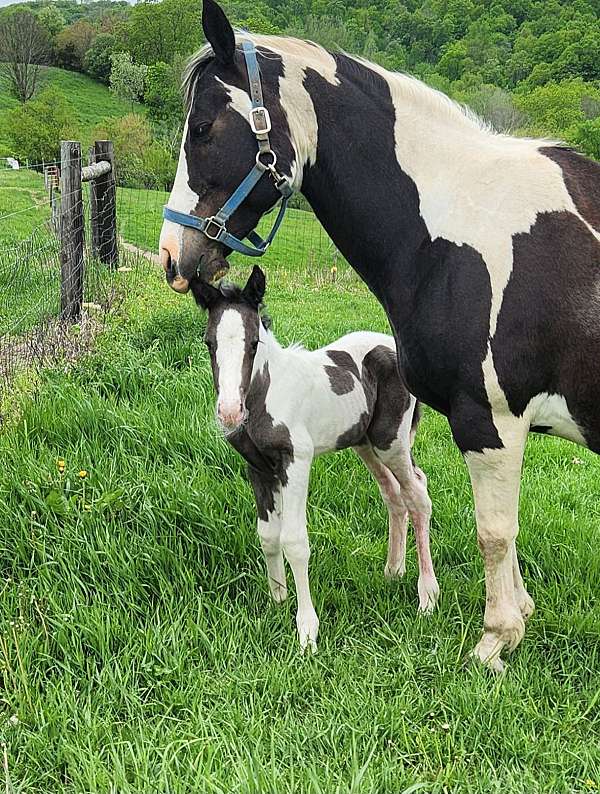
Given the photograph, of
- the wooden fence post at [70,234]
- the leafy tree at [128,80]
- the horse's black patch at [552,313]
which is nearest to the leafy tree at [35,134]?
the leafy tree at [128,80]

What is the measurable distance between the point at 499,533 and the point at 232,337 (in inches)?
48.8

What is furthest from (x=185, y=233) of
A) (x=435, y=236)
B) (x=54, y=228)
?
(x=54, y=228)

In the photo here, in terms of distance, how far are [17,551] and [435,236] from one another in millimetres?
2305

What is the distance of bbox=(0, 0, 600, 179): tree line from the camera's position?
1738 inches

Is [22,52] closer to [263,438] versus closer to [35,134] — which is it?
[35,134]

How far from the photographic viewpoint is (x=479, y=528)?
273cm

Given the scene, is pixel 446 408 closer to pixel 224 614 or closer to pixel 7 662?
pixel 224 614

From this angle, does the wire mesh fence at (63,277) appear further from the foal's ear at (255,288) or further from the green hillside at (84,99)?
the green hillside at (84,99)

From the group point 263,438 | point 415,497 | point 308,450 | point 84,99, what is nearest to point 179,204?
point 263,438

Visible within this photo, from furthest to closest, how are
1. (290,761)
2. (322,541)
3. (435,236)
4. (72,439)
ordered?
(72,439) < (322,541) < (435,236) < (290,761)

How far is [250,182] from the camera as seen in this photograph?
2594 millimetres

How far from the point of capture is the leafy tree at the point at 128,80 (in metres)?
53.1

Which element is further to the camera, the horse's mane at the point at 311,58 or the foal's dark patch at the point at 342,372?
the foal's dark patch at the point at 342,372

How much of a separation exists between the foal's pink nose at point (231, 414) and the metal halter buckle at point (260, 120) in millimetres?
976
